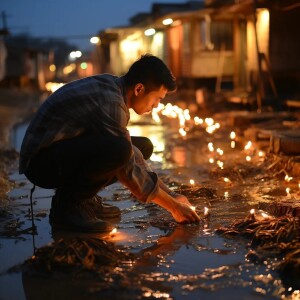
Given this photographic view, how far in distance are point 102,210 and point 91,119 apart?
3.46 ft

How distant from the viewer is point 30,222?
16.1 ft

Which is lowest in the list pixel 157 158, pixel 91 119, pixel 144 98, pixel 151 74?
pixel 157 158

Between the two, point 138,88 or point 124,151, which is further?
point 138,88

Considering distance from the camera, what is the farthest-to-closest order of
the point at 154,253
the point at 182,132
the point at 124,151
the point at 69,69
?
1. the point at 69,69
2. the point at 182,132
3. the point at 124,151
4. the point at 154,253

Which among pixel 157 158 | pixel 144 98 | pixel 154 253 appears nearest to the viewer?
pixel 154 253

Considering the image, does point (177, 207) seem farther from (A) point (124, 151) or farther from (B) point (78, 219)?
(B) point (78, 219)

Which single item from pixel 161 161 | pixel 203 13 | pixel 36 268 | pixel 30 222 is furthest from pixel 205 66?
pixel 36 268

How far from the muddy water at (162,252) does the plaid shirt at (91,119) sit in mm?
499

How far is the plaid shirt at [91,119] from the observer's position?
13.9ft

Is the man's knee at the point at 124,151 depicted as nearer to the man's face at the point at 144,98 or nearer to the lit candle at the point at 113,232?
the man's face at the point at 144,98

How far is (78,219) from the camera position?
454cm

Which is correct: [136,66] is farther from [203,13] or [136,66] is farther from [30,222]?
[203,13]

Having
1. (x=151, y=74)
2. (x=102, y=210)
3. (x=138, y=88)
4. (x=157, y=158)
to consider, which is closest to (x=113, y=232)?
(x=102, y=210)

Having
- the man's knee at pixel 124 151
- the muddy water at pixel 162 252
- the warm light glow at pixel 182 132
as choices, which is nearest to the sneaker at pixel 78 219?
the muddy water at pixel 162 252
